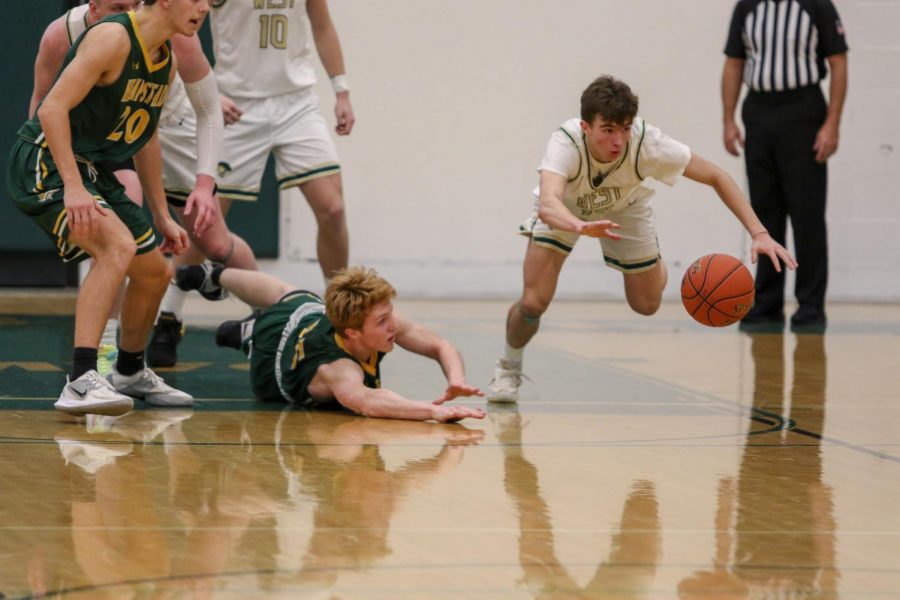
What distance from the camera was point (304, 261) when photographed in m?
10.1

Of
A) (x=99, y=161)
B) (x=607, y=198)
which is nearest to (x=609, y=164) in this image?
(x=607, y=198)

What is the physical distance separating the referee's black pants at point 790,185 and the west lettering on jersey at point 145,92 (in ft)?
16.1

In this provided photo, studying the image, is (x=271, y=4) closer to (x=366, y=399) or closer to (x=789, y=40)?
(x=366, y=399)

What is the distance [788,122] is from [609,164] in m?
3.74

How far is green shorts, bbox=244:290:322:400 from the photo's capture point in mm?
4965

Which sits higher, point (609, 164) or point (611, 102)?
point (611, 102)

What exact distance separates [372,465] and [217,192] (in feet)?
9.41

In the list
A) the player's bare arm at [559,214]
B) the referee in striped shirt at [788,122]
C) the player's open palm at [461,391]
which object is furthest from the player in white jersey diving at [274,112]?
the referee in striped shirt at [788,122]

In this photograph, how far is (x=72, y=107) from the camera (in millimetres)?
4297

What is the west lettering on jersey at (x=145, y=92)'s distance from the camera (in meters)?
4.44

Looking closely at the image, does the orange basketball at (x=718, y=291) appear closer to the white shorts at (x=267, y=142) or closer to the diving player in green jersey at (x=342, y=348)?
the diving player in green jersey at (x=342, y=348)

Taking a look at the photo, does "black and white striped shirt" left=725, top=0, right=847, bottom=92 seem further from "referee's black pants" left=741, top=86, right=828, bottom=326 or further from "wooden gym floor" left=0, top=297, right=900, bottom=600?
"wooden gym floor" left=0, top=297, right=900, bottom=600

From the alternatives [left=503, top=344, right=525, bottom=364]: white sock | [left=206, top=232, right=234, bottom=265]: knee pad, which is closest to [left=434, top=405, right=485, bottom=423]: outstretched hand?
[left=503, top=344, right=525, bottom=364]: white sock

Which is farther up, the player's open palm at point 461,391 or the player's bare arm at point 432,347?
the player's bare arm at point 432,347
